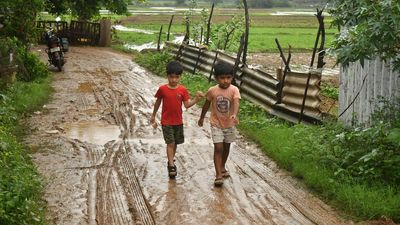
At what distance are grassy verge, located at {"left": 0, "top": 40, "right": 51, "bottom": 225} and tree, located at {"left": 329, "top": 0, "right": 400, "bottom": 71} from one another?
143 inches

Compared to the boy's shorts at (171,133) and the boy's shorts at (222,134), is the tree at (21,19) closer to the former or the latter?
the boy's shorts at (171,133)

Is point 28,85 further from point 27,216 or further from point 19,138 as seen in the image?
point 27,216

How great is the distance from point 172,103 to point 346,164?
7.98ft

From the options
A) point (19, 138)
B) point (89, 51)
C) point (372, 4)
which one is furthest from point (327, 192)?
point (89, 51)

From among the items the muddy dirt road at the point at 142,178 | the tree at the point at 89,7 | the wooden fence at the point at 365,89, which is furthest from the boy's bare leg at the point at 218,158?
the tree at the point at 89,7

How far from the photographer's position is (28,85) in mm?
14102

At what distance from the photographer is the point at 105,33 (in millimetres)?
30969

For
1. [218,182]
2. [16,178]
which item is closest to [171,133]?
[218,182]

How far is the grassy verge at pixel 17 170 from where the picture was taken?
5.49 metres

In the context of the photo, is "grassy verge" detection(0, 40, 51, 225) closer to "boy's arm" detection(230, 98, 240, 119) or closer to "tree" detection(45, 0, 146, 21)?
"boy's arm" detection(230, 98, 240, 119)

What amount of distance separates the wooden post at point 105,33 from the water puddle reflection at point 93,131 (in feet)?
66.1

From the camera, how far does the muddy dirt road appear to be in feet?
20.4

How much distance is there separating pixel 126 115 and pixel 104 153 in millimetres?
3201

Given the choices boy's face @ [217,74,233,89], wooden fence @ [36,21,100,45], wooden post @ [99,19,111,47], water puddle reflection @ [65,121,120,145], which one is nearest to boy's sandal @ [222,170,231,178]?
boy's face @ [217,74,233,89]
